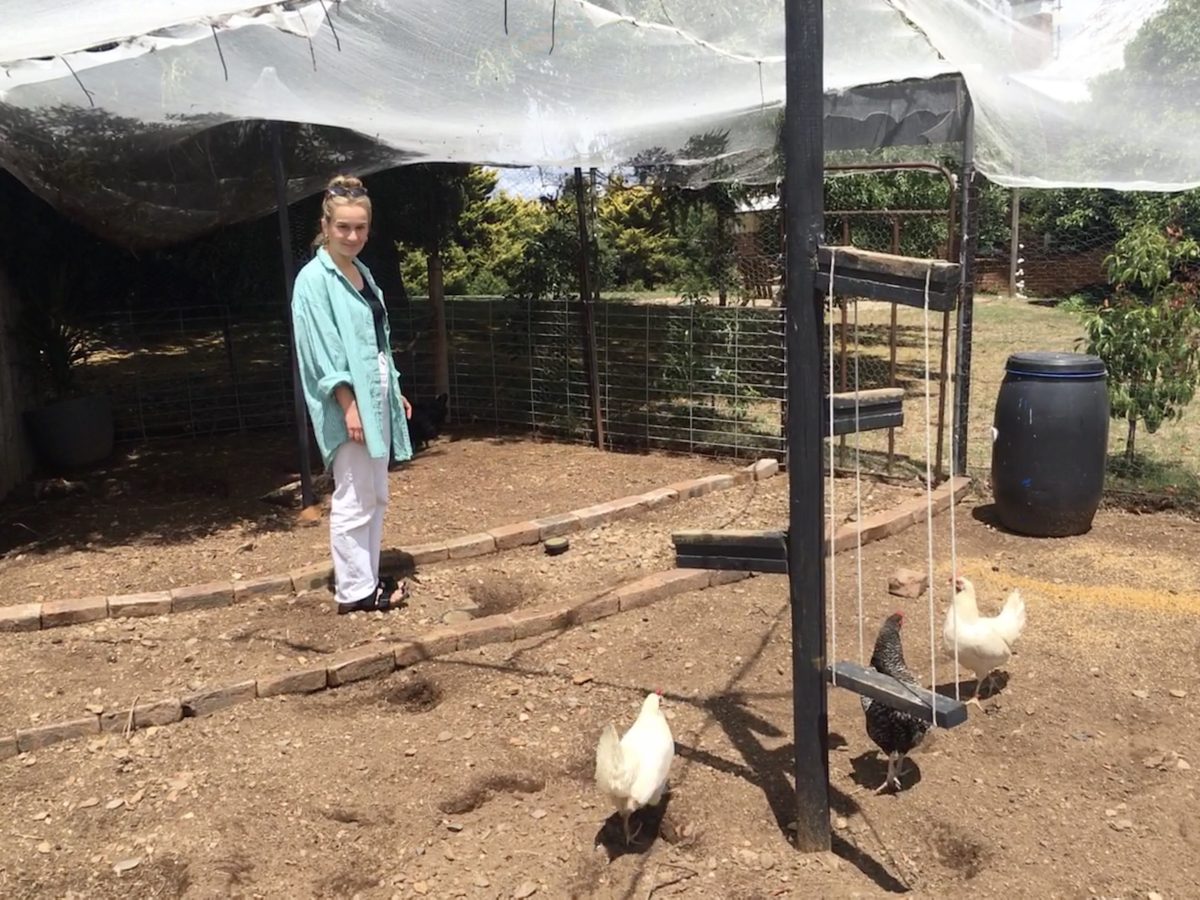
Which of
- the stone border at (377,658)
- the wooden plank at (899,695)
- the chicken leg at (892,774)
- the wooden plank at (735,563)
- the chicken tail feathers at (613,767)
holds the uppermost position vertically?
the wooden plank at (735,563)

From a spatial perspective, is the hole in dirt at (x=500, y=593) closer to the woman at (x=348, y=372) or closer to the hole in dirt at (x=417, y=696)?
the woman at (x=348, y=372)

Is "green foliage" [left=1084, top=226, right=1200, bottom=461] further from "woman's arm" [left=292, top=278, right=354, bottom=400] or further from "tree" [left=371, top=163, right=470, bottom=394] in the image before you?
"tree" [left=371, top=163, right=470, bottom=394]

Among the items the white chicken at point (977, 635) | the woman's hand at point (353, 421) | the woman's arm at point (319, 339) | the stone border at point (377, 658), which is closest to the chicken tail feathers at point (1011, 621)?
the white chicken at point (977, 635)

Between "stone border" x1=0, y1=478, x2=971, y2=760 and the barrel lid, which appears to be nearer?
"stone border" x1=0, y1=478, x2=971, y2=760

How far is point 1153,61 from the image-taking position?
4.99 metres

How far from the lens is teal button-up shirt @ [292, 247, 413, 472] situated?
4.20m

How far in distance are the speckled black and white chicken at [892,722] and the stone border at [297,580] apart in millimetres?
2758

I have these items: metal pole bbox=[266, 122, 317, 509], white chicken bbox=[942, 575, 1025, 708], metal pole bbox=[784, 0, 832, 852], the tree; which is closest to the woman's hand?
metal pole bbox=[266, 122, 317, 509]

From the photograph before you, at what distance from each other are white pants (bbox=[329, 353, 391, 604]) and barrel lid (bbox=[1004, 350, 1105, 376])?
3.75 metres

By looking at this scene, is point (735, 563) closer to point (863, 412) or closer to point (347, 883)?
point (863, 412)

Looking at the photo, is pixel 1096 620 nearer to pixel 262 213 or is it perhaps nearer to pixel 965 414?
pixel 965 414

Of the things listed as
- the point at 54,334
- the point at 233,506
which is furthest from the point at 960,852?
the point at 54,334

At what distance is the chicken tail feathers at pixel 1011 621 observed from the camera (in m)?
3.67

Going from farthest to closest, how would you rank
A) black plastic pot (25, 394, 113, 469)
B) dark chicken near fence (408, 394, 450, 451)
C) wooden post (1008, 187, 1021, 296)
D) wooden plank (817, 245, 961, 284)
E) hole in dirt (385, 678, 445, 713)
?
wooden post (1008, 187, 1021, 296) → dark chicken near fence (408, 394, 450, 451) → black plastic pot (25, 394, 113, 469) → hole in dirt (385, 678, 445, 713) → wooden plank (817, 245, 961, 284)
